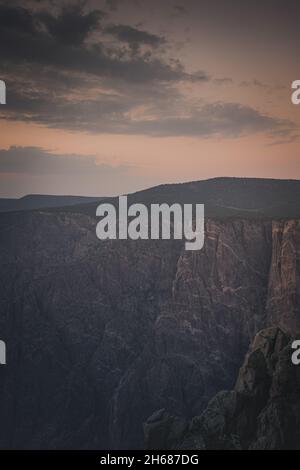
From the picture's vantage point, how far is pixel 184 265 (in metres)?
109

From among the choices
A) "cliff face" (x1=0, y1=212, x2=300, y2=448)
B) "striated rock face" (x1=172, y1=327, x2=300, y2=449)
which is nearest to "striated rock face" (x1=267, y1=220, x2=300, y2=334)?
"cliff face" (x1=0, y1=212, x2=300, y2=448)

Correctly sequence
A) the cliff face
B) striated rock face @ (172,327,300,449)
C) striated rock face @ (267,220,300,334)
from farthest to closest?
the cliff face → striated rock face @ (267,220,300,334) → striated rock face @ (172,327,300,449)

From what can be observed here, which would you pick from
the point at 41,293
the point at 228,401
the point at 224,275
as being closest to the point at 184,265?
Answer: the point at 224,275

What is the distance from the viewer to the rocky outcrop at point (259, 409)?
6781 centimetres

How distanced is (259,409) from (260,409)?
0.41 feet

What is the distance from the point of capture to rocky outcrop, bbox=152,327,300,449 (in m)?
67.8

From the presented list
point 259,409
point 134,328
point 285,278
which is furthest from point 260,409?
point 134,328

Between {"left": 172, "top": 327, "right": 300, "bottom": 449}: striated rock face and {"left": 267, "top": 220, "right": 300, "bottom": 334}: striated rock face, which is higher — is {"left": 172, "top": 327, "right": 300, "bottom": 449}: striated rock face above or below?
below

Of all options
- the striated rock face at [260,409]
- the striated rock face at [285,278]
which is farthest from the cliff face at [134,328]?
the striated rock face at [260,409]

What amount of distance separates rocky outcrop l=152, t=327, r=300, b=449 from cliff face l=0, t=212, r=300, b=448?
23102 millimetres

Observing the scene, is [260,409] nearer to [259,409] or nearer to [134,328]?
[259,409]

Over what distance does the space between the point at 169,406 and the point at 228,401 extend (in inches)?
1165

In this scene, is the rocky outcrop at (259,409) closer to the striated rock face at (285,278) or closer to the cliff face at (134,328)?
the striated rock face at (285,278)

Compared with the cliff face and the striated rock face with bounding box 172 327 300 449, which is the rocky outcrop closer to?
the striated rock face with bounding box 172 327 300 449
